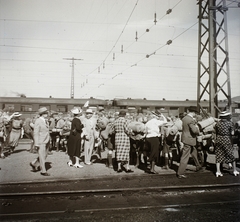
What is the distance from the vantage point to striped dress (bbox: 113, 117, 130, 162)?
800 cm

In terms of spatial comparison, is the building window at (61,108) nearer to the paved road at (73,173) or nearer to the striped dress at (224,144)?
the paved road at (73,173)

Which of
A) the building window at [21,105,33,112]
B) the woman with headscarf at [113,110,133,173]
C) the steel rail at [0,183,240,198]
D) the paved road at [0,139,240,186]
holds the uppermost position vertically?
the building window at [21,105,33,112]

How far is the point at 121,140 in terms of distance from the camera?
26.4 feet

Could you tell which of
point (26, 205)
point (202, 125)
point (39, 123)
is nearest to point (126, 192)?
point (26, 205)

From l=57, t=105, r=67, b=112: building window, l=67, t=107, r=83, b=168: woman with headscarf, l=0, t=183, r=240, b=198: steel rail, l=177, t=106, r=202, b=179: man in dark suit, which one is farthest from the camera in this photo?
l=57, t=105, r=67, b=112: building window

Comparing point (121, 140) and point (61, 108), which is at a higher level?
point (61, 108)

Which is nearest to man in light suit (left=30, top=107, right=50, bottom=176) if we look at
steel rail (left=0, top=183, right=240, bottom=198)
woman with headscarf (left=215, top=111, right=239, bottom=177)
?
steel rail (left=0, top=183, right=240, bottom=198)

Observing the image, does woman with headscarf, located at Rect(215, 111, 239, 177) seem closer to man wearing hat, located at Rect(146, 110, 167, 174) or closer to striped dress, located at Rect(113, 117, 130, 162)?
man wearing hat, located at Rect(146, 110, 167, 174)

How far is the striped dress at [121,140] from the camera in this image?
800 centimetres

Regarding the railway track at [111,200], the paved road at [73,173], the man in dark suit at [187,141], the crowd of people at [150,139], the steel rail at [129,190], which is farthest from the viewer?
the crowd of people at [150,139]

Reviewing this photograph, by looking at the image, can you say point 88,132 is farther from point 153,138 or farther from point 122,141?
point 153,138

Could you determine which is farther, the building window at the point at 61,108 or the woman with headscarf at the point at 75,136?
the building window at the point at 61,108

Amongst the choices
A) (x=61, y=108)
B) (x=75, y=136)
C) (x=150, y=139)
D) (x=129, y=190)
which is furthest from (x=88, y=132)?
(x=61, y=108)

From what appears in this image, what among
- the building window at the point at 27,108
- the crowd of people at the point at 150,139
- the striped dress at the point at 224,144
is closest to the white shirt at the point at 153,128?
the crowd of people at the point at 150,139
